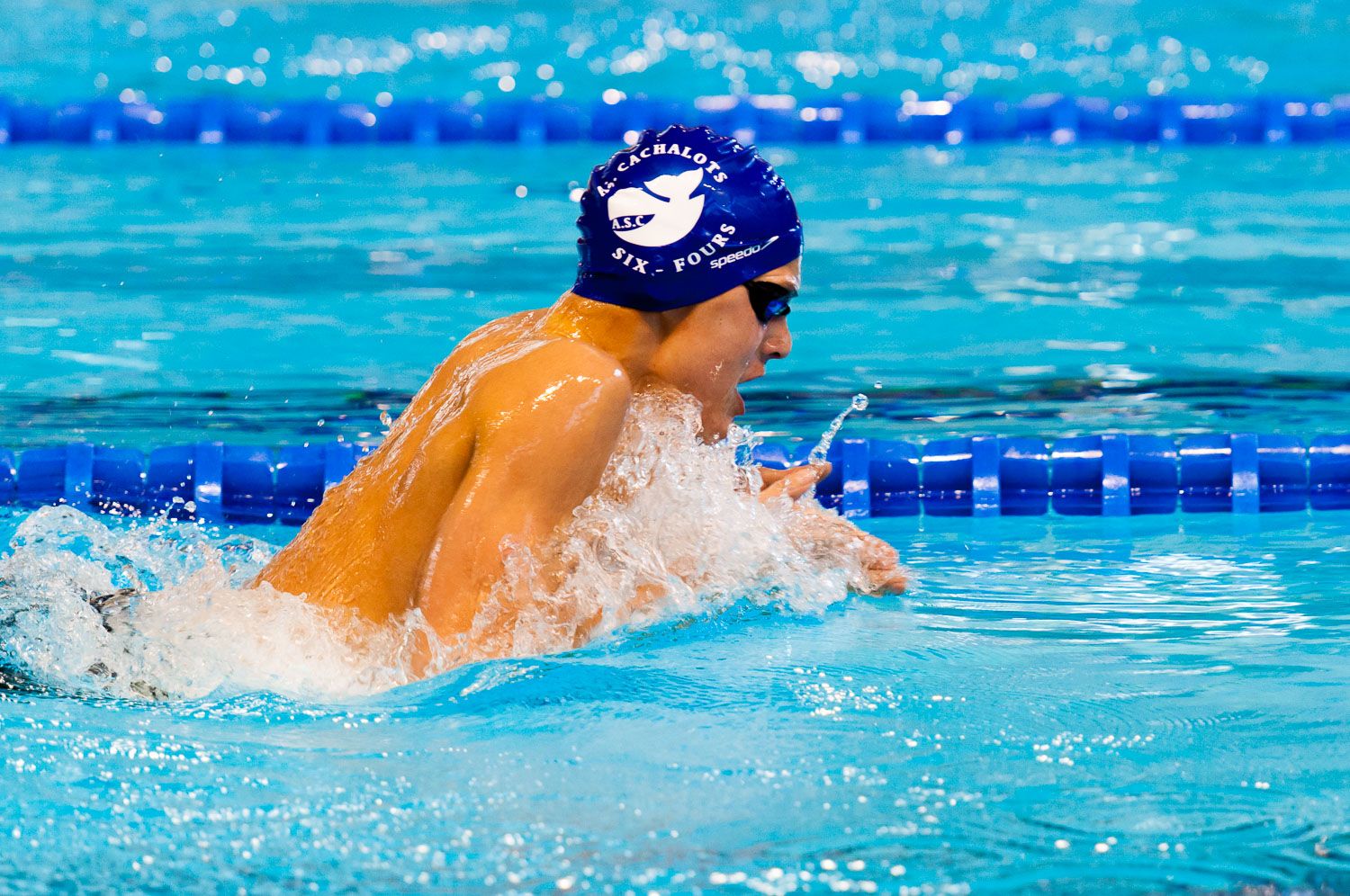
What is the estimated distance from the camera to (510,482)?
2270mm

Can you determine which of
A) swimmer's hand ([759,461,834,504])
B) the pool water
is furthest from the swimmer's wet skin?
swimmer's hand ([759,461,834,504])

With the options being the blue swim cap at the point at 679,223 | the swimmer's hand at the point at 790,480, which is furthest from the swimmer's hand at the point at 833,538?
the blue swim cap at the point at 679,223

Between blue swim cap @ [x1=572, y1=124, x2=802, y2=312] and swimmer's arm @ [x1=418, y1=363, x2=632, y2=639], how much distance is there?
0.25 metres

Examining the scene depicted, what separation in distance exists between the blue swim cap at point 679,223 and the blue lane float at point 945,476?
4.64ft

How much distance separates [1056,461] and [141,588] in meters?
2.20

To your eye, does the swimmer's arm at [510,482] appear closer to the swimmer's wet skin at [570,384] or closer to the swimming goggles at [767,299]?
the swimmer's wet skin at [570,384]

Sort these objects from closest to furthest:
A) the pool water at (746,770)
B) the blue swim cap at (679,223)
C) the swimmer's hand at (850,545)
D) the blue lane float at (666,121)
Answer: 1. the pool water at (746,770)
2. the blue swim cap at (679,223)
3. the swimmer's hand at (850,545)
4. the blue lane float at (666,121)

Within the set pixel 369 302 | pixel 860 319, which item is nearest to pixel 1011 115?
pixel 860 319

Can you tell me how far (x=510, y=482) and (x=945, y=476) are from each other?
6.52ft

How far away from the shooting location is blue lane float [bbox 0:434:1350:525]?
4.00 meters

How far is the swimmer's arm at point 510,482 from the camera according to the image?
2.27 m

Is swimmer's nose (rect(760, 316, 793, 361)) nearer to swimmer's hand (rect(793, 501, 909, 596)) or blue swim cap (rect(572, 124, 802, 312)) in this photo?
blue swim cap (rect(572, 124, 802, 312))

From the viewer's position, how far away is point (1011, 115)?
8.26 m

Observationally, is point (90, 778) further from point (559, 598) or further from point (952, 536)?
point (952, 536)
